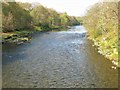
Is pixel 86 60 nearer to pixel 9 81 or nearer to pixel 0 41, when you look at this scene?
pixel 9 81

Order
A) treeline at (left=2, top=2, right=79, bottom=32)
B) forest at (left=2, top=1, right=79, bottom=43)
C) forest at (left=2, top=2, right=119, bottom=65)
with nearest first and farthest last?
forest at (left=2, top=2, right=119, bottom=65)
forest at (left=2, top=1, right=79, bottom=43)
treeline at (left=2, top=2, right=79, bottom=32)

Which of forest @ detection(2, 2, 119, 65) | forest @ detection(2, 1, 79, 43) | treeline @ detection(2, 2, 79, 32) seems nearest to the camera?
forest @ detection(2, 2, 119, 65)

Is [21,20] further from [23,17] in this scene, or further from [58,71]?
[58,71]

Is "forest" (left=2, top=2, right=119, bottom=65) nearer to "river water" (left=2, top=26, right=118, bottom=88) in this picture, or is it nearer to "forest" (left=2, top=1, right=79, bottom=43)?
"forest" (left=2, top=1, right=79, bottom=43)

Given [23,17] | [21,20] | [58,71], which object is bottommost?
[58,71]

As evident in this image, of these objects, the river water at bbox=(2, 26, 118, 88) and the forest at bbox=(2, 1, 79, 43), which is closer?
the river water at bbox=(2, 26, 118, 88)

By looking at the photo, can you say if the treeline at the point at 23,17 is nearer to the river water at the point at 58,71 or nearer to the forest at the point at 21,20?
the forest at the point at 21,20

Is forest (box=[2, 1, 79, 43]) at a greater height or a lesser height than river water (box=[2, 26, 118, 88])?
greater

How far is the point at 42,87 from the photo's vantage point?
2883cm

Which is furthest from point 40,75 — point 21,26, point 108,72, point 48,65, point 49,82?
point 21,26

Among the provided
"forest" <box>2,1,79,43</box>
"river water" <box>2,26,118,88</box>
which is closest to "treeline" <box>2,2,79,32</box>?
"forest" <box>2,1,79,43</box>

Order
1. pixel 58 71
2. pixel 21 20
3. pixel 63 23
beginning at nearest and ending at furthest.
Answer: pixel 58 71, pixel 21 20, pixel 63 23

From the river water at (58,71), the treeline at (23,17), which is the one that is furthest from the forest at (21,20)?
the river water at (58,71)

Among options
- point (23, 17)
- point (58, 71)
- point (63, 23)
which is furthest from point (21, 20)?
point (63, 23)
